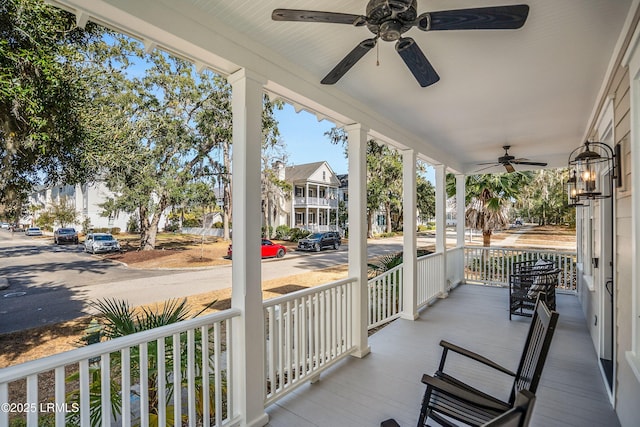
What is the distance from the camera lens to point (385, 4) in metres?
1.39

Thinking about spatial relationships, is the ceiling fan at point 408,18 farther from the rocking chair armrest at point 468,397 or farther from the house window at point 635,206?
the rocking chair armrest at point 468,397

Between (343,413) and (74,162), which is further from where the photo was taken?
(74,162)

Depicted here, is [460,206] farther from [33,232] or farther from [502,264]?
[33,232]

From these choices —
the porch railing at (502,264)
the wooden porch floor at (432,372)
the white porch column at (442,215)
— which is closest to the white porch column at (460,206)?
the porch railing at (502,264)

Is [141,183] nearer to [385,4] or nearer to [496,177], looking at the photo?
[385,4]

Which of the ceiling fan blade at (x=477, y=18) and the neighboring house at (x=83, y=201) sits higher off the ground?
the ceiling fan blade at (x=477, y=18)

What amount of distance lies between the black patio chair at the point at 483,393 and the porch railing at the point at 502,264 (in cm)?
486

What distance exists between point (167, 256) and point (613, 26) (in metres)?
8.38

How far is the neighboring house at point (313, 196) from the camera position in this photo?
21156 mm

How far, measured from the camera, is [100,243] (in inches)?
216

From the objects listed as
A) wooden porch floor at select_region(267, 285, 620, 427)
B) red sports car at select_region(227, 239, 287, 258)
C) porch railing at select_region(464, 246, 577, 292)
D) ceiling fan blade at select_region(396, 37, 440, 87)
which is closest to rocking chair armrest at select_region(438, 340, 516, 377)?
wooden porch floor at select_region(267, 285, 620, 427)

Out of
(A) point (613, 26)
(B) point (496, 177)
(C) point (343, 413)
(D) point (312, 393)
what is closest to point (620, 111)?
(A) point (613, 26)

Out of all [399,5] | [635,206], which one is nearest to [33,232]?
[399,5]

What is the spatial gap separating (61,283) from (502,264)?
28.2 feet
